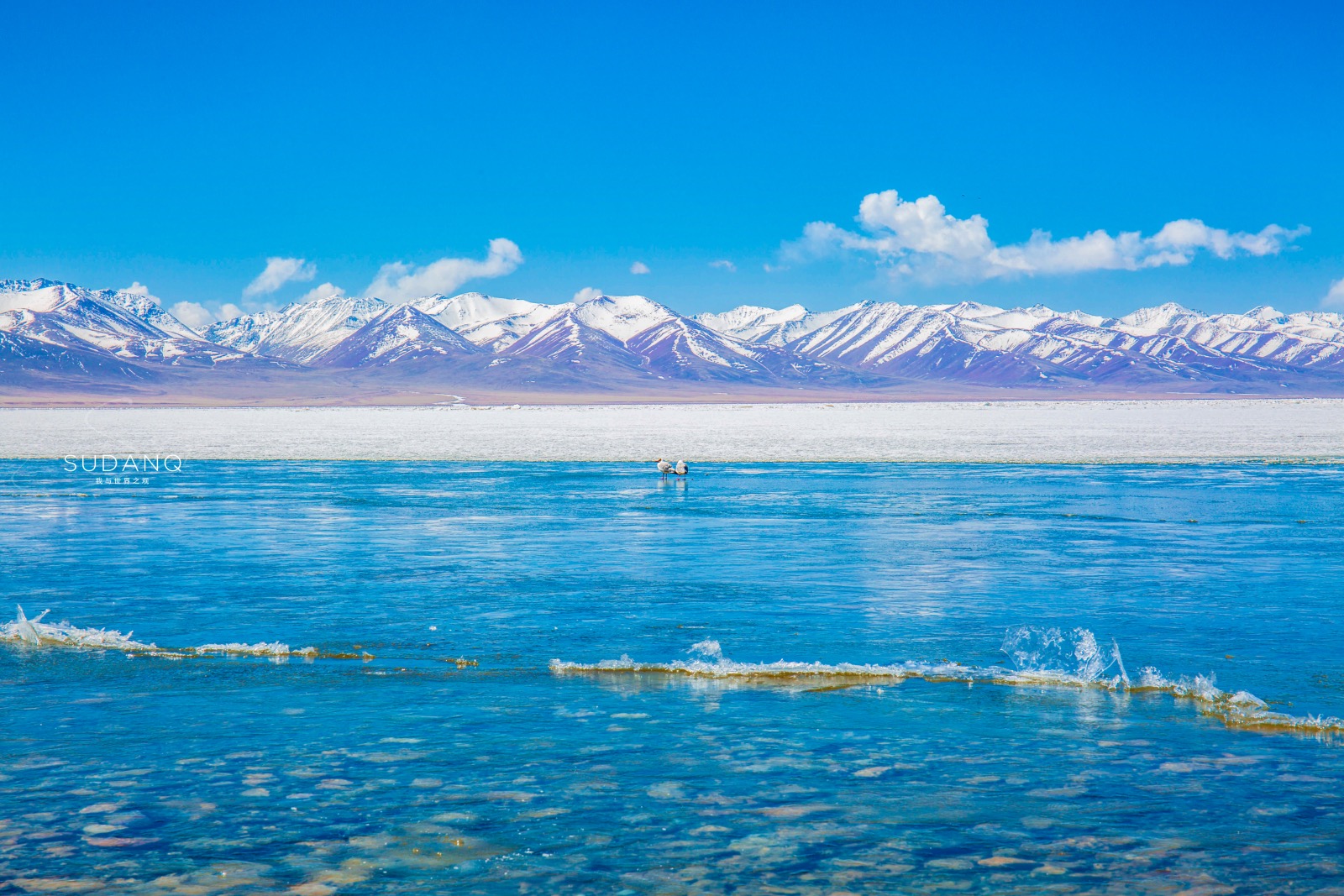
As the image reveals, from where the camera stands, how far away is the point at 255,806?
7.96 meters

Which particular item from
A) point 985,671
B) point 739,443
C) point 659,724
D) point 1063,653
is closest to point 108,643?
point 659,724

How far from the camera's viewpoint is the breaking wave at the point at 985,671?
1107cm

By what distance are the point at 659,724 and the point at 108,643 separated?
21.6 ft

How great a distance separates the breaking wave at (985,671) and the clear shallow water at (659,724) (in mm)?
158

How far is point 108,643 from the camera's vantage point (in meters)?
12.9

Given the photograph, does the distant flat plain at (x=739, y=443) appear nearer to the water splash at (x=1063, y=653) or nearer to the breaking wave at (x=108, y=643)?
the water splash at (x=1063, y=653)

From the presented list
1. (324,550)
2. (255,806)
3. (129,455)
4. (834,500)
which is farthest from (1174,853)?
(129,455)

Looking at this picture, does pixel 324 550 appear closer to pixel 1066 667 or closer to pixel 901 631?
pixel 901 631

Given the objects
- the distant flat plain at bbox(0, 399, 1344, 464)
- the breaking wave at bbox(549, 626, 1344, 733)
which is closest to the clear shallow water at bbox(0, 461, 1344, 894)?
the breaking wave at bbox(549, 626, 1344, 733)

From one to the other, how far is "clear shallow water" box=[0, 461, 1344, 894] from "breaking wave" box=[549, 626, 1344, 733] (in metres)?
0.16

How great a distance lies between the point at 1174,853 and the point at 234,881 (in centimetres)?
549

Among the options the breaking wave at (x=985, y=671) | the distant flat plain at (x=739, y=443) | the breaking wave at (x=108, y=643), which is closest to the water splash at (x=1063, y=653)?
the breaking wave at (x=985, y=671)

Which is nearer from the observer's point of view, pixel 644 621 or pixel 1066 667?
pixel 1066 667

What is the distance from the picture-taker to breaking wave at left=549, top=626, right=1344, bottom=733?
36.3 feet
